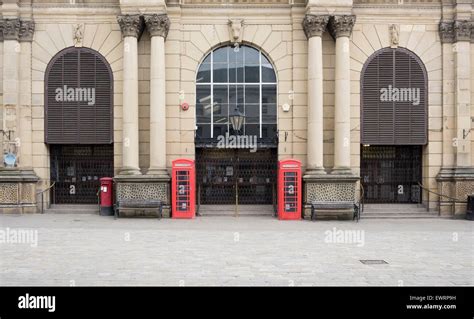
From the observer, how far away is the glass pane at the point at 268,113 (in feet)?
79.4

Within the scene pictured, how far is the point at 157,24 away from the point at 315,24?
279 inches

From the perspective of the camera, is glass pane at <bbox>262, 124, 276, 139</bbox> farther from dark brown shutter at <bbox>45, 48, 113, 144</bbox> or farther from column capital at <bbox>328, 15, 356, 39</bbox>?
dark brown shutter at <bbox>45, 48, 113, 144</bbox>

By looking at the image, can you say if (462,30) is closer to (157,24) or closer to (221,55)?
(221,55)

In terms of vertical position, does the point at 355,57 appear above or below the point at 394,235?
above

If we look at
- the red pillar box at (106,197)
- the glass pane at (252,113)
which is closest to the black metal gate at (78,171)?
the red pillar box at (106,197)

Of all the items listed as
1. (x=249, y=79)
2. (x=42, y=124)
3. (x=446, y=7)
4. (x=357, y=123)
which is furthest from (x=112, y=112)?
(x=446, y=7)

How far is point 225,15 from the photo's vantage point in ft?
78.4

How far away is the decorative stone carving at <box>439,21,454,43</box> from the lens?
2369 cm

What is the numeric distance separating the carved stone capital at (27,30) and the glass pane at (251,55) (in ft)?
32.5

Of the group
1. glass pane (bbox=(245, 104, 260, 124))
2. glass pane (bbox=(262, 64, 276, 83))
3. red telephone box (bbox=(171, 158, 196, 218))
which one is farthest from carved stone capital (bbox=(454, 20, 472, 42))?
red telephone box (bbox=(171, 158, 196, 218))

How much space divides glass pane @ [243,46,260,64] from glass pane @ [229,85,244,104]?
1.30m

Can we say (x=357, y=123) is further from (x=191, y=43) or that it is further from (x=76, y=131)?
(x=76, y=131)

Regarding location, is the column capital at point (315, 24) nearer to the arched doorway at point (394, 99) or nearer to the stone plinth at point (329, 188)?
the arched doorway at point (394, 99)

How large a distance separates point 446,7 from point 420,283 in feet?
59.1
